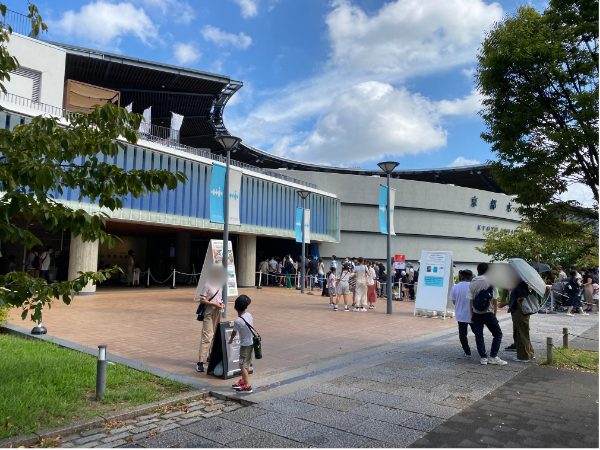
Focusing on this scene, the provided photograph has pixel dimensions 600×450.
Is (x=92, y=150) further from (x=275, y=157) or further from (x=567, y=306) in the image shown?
(x=275, y=157)

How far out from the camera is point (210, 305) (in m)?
7.36

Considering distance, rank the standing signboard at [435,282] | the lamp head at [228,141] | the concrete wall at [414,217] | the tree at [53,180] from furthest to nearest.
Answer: the concrete wall at [414,217], the standing signboard at [435,282], the lamp head at [228,141], the tree at [53,180]

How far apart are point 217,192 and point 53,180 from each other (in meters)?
10.5

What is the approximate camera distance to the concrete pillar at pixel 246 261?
26281mm

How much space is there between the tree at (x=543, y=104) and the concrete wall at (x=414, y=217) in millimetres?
27885

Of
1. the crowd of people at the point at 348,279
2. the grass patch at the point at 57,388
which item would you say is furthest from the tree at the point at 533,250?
A: the grass patch at the point at 57,388

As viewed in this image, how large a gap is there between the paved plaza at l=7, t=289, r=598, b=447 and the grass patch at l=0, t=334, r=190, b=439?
0.49 meters

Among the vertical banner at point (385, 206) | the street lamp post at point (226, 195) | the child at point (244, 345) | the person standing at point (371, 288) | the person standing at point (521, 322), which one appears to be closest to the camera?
the child at point (244, 345)

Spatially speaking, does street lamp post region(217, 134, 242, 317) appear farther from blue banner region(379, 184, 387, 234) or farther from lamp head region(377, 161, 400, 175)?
blue banner region(379, 184, 387, 234)

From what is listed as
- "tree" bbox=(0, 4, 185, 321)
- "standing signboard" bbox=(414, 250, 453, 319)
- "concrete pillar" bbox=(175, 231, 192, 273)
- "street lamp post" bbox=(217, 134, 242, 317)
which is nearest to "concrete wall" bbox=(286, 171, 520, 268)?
"concrete pillar" bbox=(175, 231, 192, 273)

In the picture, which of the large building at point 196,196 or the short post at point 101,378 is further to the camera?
the large building at point 196,196

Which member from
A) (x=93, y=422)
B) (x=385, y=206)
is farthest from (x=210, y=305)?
(x=385, y=206)

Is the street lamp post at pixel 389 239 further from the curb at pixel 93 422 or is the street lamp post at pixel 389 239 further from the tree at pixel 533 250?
the tree at pixel 533 250

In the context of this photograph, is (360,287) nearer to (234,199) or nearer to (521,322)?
(234,199)
